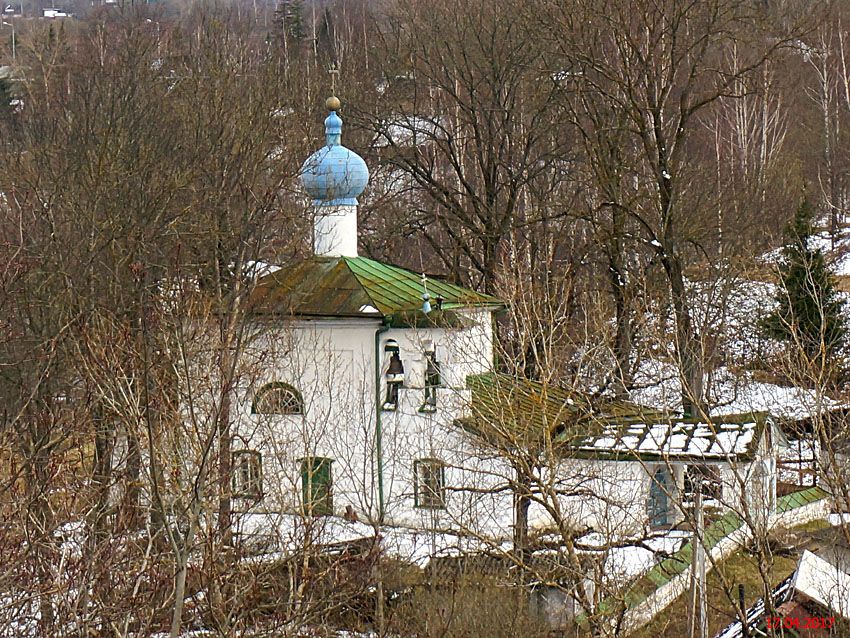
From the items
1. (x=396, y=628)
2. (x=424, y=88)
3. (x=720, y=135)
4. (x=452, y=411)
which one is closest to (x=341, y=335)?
(x=452, y=411)

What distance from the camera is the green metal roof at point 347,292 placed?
15.4m

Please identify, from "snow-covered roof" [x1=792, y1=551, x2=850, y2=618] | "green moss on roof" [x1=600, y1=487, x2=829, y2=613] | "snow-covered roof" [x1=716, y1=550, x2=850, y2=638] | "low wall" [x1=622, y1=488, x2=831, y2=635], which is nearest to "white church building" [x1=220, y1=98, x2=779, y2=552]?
"green moss on roof" [x1=600, y1=487, x2=829, y2=613]

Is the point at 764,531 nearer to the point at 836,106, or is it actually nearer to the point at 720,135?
the point at 720,135

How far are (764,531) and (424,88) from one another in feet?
64.1

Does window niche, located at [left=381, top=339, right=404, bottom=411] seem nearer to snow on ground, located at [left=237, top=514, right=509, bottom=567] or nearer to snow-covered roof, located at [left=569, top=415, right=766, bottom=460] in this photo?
snow on ground, located at [left=237, top=514, right=509, bottom=567]

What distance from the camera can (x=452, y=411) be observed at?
1487cm

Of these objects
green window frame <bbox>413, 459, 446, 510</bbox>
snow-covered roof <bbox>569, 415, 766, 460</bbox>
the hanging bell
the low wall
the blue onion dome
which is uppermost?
the blue onion dome

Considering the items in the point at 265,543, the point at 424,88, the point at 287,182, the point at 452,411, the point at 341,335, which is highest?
the point at 424,88

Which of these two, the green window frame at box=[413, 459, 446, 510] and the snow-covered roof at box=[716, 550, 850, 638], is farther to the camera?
the green window frame at box=[413, 459, 446, 510]

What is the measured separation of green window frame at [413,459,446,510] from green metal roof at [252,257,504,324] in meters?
1.89

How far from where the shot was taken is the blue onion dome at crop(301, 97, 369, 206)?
16.4 metres

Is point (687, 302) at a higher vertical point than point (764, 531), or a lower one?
higher

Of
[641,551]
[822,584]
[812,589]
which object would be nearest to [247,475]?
[641,551]

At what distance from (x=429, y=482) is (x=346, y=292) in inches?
105
